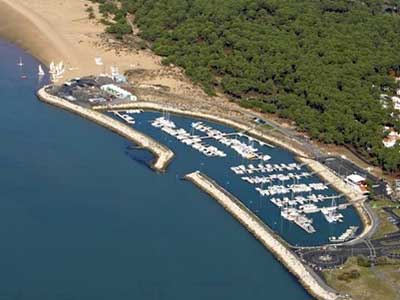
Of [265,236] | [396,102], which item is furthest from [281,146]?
[265,236]

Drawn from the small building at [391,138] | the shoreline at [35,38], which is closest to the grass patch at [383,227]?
the small building at [391,138]

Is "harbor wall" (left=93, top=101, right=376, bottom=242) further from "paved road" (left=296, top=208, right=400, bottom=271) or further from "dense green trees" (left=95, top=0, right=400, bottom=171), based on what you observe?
"dense green trees" (left=95, top=0, right=400, bottom=171)

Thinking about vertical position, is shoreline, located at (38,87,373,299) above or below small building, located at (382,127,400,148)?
below

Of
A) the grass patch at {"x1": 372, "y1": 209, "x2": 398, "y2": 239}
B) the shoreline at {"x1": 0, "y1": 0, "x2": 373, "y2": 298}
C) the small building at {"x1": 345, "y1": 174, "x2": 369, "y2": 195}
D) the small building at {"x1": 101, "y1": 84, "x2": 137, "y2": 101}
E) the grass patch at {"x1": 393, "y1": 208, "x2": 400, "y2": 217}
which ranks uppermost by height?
the shoreline at {"x1": 0, "y1": 0, "x2": 373, "y2": 298}

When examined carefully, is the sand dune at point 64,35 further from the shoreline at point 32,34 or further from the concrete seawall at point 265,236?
the concrete seawall at point 265,236

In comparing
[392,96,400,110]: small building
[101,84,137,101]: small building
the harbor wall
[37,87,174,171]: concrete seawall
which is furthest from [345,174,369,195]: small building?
[101,84,137,101]: small building

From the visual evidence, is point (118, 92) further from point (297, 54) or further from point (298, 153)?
point (297, 54)

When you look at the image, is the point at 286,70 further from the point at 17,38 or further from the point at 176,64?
the point at 17,38
